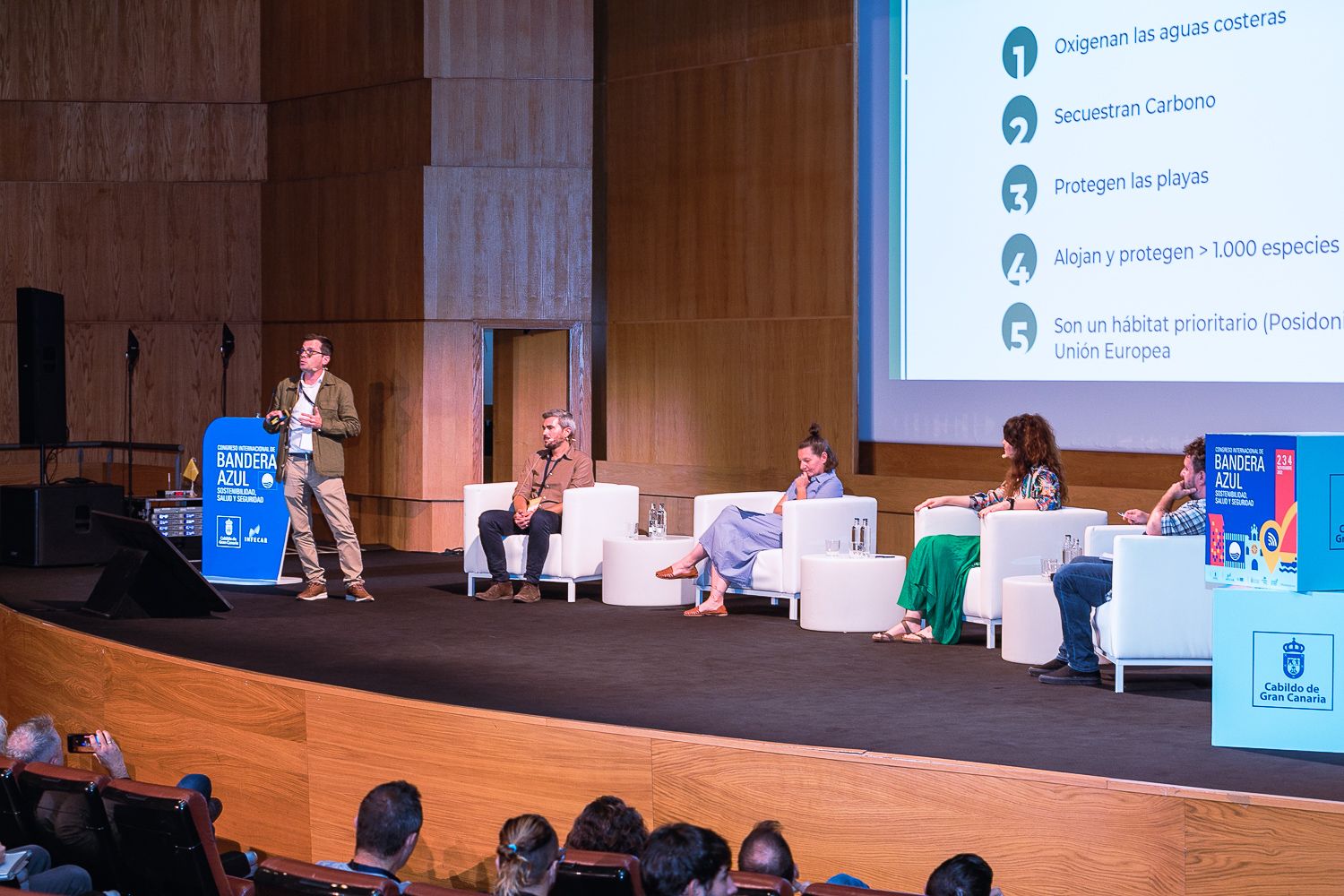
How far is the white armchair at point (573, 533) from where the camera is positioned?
8508 millimetres

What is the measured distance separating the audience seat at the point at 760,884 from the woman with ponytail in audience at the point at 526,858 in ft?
1.32

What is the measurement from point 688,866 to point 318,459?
5.80 m

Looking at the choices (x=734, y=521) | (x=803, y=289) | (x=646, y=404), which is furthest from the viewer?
(x=646, y=404)

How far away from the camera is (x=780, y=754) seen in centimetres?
479

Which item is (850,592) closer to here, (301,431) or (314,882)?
(301,431)

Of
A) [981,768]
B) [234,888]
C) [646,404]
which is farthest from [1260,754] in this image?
[646,404]

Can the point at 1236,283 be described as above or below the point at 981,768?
above

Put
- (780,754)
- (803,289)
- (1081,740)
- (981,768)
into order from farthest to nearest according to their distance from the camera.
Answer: (803,289), (1081,740), (780,754), (981,768)

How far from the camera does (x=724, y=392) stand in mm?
9953

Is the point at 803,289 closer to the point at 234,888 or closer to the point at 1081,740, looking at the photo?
the point at 1081,740

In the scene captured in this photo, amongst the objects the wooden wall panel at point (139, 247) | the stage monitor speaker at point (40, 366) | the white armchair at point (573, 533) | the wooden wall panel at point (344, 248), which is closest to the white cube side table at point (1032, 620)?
the white armchair at point (573, 533)

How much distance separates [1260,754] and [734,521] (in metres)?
3.46

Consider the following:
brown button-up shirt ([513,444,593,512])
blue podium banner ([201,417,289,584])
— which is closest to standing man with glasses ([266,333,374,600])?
blue podium banner ([201,417,289,584])

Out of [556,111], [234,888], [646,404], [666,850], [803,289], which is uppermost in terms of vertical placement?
[556,111]
